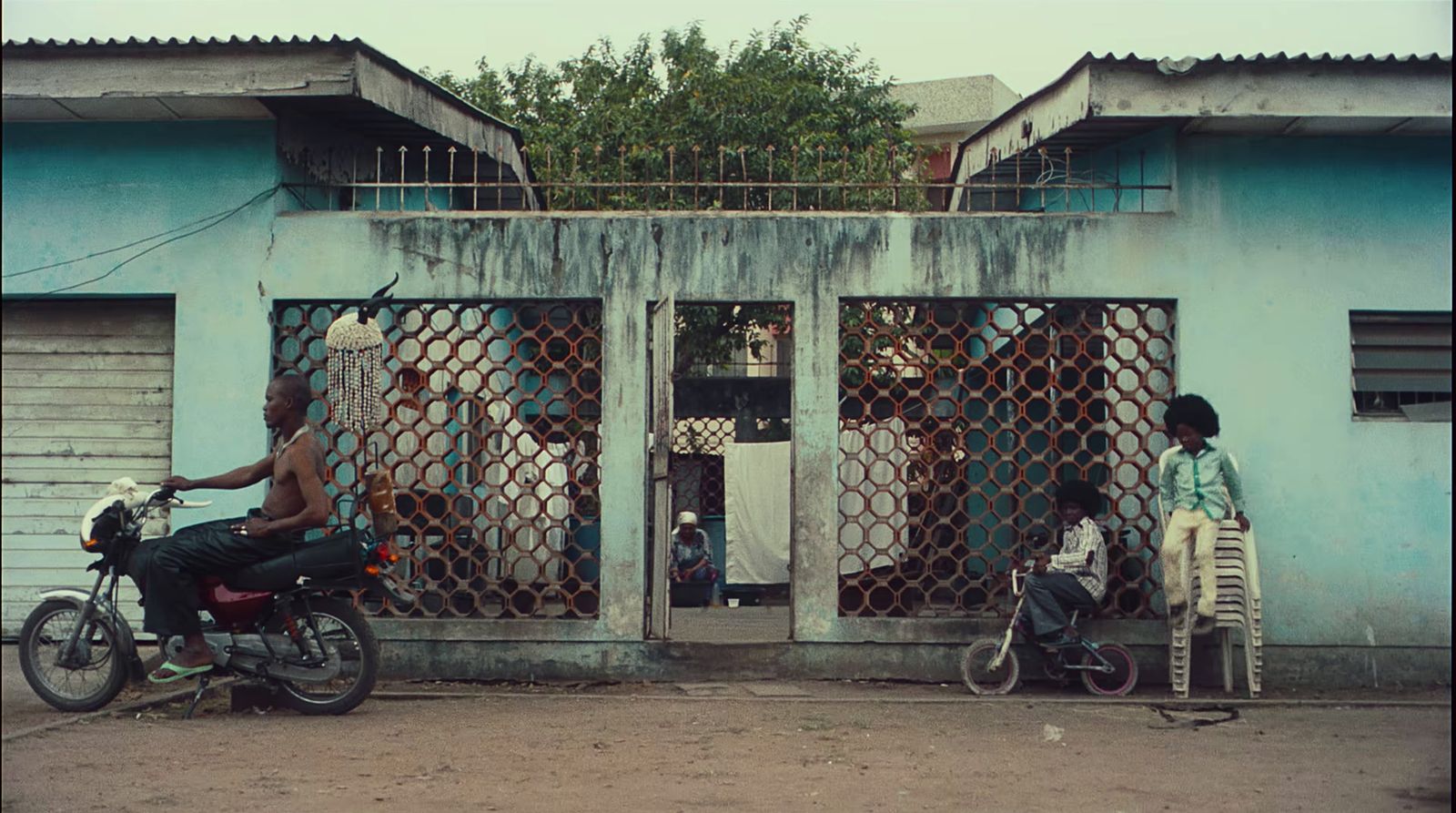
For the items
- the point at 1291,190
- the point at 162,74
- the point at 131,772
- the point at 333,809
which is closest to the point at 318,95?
the point at 162,74

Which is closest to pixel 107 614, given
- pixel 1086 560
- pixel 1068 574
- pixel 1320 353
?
pixel 1068 574

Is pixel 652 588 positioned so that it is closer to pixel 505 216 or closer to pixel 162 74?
pixel 505 216

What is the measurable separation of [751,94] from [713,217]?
11.3 m

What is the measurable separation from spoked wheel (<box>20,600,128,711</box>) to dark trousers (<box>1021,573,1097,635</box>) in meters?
4.94

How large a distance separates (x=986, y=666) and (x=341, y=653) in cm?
371

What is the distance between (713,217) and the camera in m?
9.25

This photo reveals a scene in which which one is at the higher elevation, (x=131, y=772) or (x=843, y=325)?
(x=843, y=325)

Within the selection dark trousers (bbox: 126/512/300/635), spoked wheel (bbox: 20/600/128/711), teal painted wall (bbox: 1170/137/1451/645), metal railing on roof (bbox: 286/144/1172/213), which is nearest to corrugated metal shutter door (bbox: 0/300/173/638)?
metal railing on roof (bbox: 286/144/1172/213)

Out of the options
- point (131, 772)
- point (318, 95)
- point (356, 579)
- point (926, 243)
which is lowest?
point (131, 772)

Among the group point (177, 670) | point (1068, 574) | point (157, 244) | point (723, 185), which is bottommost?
point (177, 670)

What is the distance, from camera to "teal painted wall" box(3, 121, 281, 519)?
9258 millimetres

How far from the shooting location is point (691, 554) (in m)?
16.3

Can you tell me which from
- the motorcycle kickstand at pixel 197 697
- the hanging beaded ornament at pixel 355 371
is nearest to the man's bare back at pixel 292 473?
the motorcycle kickstand at pixel 197 697

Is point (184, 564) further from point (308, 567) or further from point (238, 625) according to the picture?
point (308, 567)
